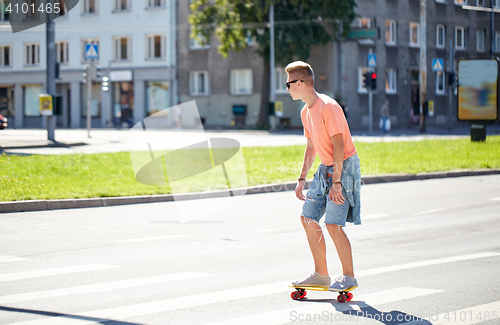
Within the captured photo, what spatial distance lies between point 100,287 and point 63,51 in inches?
1965

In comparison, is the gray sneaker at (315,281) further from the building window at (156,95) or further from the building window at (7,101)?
the building window at (7,101)

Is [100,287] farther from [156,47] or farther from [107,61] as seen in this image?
[107,61]

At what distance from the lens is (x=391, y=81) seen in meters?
47.7

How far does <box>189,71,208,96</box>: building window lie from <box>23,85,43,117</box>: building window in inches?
504

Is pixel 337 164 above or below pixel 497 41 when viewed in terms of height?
below

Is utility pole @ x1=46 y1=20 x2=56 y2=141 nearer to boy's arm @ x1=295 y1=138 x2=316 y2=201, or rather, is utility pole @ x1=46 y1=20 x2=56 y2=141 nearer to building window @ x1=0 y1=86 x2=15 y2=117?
boy's arm @ x1=295 y1=138 x2=316 y2=201

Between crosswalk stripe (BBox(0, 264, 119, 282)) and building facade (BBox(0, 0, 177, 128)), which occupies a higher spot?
building facade (BBox(0, 0, 177, 128))

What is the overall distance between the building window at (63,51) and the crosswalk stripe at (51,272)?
1906 inches

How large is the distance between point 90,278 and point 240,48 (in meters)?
36.1

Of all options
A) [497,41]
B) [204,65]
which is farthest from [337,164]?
[497,41]

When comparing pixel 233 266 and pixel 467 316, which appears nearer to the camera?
pixel 467 316

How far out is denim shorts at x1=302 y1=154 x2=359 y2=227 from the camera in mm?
5414

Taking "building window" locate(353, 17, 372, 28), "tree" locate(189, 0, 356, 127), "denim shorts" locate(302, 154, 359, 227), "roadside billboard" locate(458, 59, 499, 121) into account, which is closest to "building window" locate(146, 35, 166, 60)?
"tree" locate(189, 0, 356, 127)

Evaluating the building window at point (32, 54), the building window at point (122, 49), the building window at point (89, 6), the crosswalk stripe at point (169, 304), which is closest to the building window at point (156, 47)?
the building window at point (122, 49)
